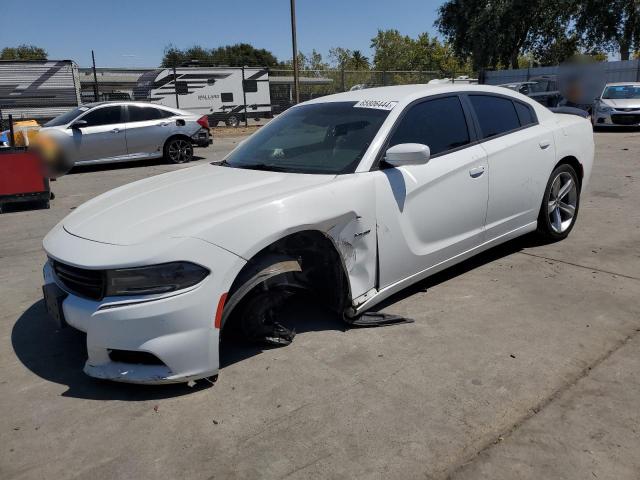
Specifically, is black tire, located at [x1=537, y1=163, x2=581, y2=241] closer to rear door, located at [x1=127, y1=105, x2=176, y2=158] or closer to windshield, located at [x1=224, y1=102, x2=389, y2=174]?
windshield, located at [x1=224, y1=102, x2=389, y2=174]

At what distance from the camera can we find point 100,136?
37.5 feet

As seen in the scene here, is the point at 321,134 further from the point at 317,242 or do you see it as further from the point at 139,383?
the point at 139,383

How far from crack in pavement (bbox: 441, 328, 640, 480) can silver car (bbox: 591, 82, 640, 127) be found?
50.4 feet

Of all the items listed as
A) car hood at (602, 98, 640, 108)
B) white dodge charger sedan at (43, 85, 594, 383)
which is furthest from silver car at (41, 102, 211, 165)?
car hood at (602, 98, 640, 108)

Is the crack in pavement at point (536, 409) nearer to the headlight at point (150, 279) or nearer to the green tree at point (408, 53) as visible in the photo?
the headlight at point (150, 279)

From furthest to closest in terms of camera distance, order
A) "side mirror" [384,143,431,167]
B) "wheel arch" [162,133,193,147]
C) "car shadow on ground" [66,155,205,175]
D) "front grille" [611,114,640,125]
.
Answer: "front grille" [611,114,640,125], "wheel arch" [162,133,193,147], "car shadow on ground" [66,155,205,175], "side mirror" [384,143,431,167]

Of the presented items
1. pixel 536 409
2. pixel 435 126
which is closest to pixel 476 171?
pixel 435 126

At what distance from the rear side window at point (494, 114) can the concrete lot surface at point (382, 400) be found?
49.4 inches

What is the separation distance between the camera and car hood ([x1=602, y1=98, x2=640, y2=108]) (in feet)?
53.7

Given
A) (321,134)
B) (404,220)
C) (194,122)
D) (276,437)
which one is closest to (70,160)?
(194,122)

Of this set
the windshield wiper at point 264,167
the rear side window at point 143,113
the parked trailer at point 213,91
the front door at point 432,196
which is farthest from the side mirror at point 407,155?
the parked trailer at point 213,91

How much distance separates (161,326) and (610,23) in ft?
117

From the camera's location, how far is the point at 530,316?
3.67 metres

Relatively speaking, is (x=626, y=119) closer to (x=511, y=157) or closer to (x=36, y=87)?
(x=511, y=157)
